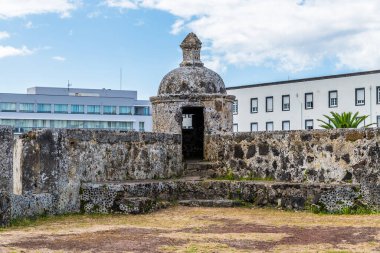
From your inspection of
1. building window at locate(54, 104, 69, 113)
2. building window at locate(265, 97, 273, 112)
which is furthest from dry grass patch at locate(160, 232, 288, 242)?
building window at locate(54, 104, 69, 113)

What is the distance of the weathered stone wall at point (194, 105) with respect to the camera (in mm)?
16219

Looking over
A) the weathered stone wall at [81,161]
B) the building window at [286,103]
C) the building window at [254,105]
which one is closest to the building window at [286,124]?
the building window at [286,103]

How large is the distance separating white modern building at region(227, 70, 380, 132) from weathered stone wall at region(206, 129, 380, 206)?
3625cm

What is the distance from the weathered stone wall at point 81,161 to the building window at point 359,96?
37.1m

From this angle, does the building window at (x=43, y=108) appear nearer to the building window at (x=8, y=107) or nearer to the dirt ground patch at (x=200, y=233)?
the building window at (x=8, y=107)

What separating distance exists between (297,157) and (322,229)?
3526 mm

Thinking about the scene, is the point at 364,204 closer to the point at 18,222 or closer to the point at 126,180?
the point at 126,180

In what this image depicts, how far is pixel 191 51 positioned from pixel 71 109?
220 ft

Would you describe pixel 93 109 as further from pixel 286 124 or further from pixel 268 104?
pixel 286 124

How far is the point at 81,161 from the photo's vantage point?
13.3 metres

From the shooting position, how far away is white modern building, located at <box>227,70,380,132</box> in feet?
165

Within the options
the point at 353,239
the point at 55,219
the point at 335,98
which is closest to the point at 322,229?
the point at 353,239

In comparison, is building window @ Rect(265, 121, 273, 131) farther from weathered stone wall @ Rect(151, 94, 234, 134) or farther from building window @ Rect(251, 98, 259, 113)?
weathered stone wall @ Rect(151, 94, 234, 134)

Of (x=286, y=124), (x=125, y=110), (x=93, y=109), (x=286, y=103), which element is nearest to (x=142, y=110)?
(x=125, y=110)
